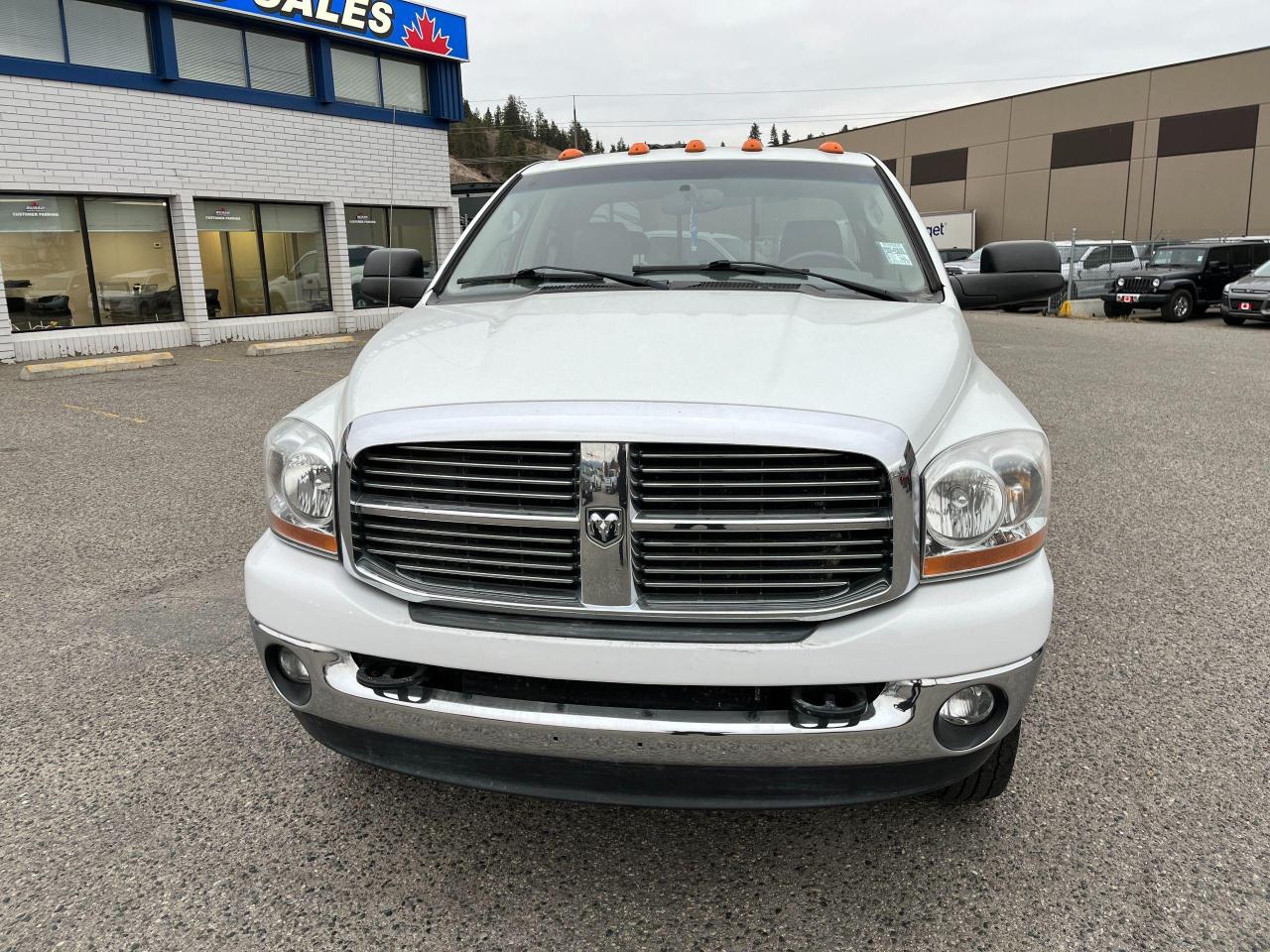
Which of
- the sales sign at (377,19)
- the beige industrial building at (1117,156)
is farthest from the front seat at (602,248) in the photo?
the beige industrial building at (1117,156)

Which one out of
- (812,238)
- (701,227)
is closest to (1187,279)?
(812,238)

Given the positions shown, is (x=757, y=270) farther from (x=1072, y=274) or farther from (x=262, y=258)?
(x=1072, y=274)

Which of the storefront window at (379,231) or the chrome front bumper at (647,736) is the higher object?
the storefront window at (379,231)

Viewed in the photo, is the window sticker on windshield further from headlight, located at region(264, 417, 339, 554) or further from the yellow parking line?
the yellow parking line

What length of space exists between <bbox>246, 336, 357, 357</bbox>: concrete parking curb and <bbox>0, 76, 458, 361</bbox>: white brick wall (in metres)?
2.36

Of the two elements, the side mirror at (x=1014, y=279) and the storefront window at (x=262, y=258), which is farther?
the storefront window at (x=262, y=258)

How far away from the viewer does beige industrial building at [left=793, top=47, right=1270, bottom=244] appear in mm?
32719

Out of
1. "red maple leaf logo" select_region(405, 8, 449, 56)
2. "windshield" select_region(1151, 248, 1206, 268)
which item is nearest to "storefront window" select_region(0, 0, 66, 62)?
"red maple leaf logo" select_region(405, 8, 449, 56)

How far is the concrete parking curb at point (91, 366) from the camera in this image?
12359mm

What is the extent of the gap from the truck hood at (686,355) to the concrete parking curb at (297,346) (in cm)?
1288

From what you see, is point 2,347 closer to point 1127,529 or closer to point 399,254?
point 399,254

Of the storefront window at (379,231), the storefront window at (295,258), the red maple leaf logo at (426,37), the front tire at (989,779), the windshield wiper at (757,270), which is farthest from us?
the storefront window at (379,231)

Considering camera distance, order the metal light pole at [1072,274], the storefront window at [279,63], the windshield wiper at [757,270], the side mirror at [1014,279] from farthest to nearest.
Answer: the metal light pole at [1072,274], the storefront window at [279,63], the side mirror at [1014,279], the windshield wiper at [757,270]

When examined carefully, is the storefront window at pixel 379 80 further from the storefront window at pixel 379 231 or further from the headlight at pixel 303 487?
the headlight at pixel 303 487
